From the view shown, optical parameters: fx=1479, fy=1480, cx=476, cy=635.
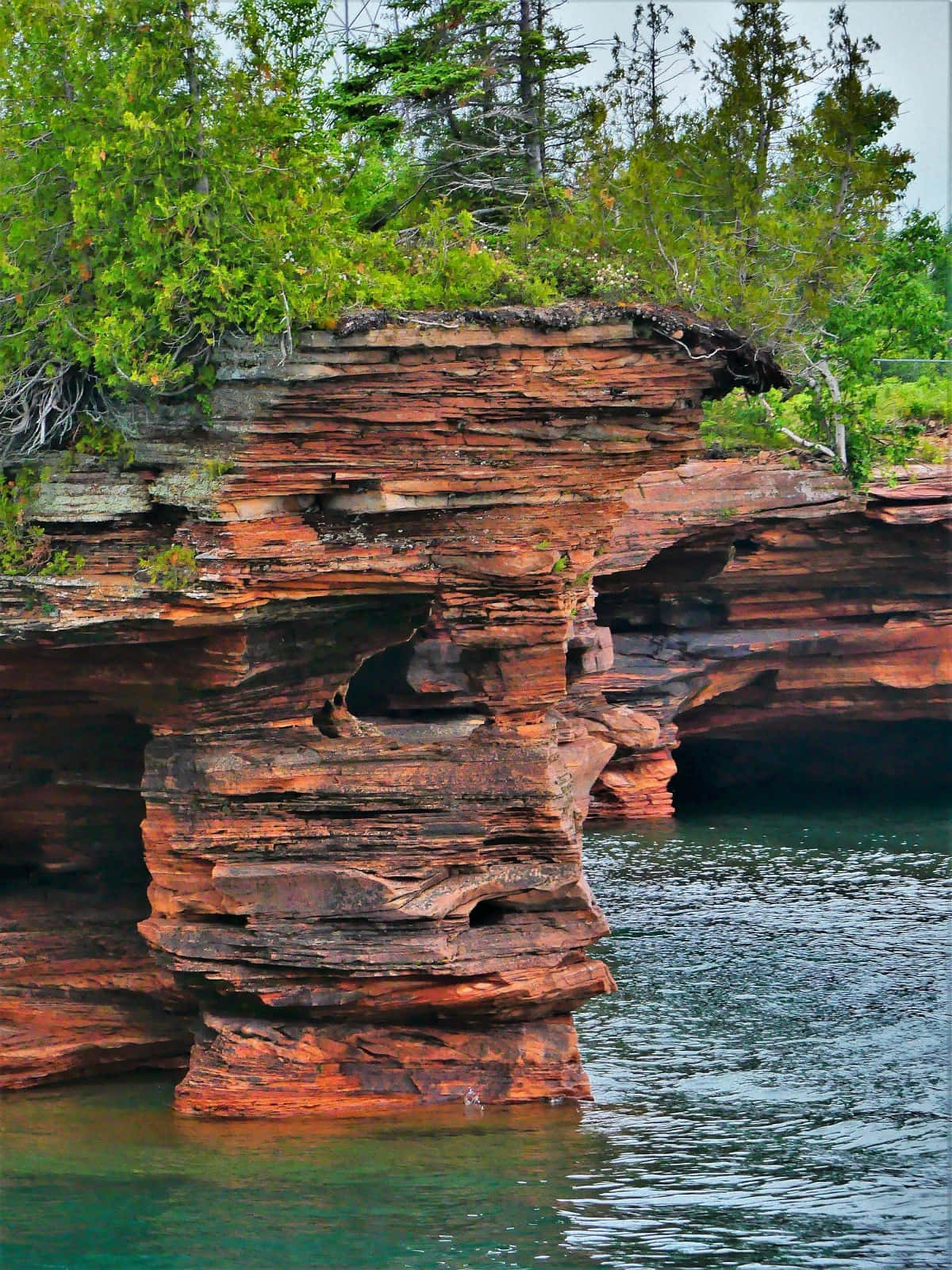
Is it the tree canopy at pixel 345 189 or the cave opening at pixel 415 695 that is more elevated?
the tree canopy at pixel 345 189

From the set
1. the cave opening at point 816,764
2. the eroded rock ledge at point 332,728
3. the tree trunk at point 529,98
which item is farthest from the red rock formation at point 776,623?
the tree trunk at point 529,98

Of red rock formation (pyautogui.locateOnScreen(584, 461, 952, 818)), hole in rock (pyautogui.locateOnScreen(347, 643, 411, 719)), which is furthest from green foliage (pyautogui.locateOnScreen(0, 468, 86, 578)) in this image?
red rock formation (pyautogui.locateOnScreen(584, 461, 952, 818))

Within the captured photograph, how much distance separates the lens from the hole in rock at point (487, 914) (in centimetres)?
2030

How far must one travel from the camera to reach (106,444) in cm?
1836

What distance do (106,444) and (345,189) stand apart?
15.3 feet

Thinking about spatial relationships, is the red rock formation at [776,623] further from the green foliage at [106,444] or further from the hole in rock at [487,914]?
the green foliage at [106,444]

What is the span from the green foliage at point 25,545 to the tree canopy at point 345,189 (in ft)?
1.89

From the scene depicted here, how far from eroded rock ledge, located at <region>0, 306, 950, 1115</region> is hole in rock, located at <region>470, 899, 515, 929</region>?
2.5 inches

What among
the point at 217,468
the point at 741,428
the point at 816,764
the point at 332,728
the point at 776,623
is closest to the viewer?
the point at 217,468

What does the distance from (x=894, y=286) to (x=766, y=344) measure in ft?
71.5

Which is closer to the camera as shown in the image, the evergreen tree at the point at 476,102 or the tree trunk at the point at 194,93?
the tree trunk at the point at 194,93

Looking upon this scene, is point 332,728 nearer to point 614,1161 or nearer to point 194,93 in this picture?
point 614,1161

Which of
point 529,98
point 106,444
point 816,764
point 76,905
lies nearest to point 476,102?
point 529,98

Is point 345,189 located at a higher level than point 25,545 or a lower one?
higher
